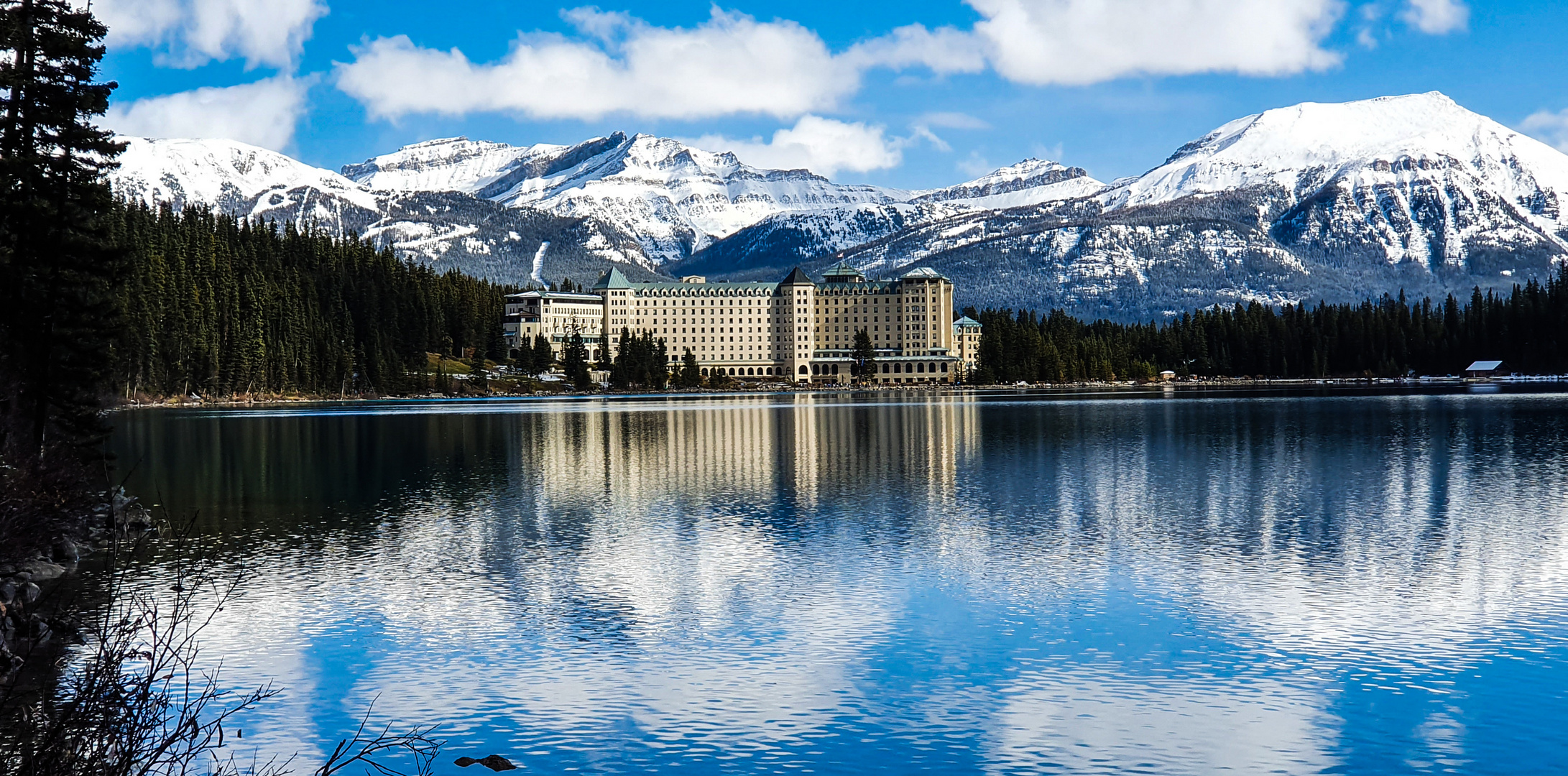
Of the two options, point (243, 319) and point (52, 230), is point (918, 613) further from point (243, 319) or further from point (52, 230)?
point (243, 319)

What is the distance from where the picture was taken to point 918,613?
25.3 meters

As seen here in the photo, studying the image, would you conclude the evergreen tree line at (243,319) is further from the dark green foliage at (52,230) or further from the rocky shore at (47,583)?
the rocky shore at (47,583)

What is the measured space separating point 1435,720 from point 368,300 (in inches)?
7641

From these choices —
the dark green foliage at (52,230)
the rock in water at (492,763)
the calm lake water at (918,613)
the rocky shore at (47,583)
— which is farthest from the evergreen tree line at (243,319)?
the rock in water at (492,763)

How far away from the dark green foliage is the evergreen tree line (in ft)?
272

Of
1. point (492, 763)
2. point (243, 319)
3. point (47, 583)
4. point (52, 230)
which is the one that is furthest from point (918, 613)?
point (243, 319)

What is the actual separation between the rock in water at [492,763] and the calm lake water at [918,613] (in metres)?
0.22

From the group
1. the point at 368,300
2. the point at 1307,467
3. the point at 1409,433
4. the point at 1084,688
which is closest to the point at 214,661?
the point at 1084,688

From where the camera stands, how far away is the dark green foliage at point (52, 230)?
3928cm

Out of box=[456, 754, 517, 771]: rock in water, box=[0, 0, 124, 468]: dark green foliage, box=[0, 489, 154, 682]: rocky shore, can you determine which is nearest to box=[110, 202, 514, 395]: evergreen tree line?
box=[0, 0, 124, 468]: dark green foliage

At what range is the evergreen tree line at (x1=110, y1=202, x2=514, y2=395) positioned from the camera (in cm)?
14312

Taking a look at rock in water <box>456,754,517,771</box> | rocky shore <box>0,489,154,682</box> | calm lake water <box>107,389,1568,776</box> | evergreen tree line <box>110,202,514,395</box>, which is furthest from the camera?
evergreen tree line <box>110,202,514,395</box>

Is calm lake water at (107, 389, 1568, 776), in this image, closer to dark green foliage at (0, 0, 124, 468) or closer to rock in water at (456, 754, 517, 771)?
rock in water at (456, 754, 517, 771)

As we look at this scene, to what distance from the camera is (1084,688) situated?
19.6m
